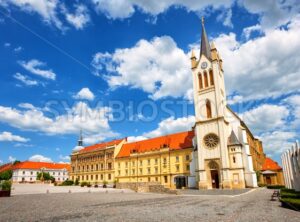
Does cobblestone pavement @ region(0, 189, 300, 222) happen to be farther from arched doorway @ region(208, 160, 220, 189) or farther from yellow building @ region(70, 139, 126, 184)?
yellow building @ region(70, 139, 126, 184)

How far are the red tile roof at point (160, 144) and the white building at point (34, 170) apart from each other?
173 feet

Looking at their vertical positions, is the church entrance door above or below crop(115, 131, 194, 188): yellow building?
below

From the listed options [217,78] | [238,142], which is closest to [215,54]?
[217,78]

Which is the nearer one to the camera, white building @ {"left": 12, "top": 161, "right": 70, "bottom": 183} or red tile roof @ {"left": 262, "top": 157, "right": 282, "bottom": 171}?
red tile roof @ {"left": 262, "top": 157, "right": 282, "bottom": 171}

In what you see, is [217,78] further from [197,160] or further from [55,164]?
[55,164]

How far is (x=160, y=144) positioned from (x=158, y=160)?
5227 mm

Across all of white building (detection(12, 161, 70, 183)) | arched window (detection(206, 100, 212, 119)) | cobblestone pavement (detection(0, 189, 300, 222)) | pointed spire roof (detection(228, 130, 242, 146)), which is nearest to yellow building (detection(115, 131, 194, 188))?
arched window (detection(206, 100, 212, 119))

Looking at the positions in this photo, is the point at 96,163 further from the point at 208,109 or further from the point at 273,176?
the point at 273,176

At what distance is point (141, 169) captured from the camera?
209 ft

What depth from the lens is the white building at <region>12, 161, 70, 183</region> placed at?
109m

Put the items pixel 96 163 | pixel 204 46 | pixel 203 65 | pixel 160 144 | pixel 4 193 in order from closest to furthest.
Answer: pixel 4 193, pixel 203 65, pixel 204 46, pixel 160 144, pixel 96 163

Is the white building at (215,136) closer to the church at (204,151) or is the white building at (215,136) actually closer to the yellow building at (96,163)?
the church at (204,151)

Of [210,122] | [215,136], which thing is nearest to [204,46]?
[210,122]

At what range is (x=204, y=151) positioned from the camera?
44.6 metres
